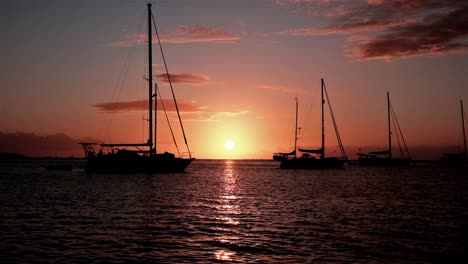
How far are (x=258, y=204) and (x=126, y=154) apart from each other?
143 ft

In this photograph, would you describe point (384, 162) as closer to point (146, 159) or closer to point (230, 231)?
point (146, 159)

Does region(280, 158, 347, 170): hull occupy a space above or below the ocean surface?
above

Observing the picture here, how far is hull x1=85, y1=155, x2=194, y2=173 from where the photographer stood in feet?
253

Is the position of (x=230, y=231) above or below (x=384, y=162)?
below

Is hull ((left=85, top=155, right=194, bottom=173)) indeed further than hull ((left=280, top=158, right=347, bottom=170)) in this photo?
No

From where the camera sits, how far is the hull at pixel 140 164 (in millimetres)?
77062

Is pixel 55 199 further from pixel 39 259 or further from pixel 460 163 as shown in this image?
pixel 460 163

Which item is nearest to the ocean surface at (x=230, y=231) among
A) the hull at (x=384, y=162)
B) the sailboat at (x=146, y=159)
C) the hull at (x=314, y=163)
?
the sailboat at (x=146, y=159)

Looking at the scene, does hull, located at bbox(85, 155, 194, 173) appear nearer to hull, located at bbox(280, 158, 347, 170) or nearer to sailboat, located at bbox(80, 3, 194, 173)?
sailboat, located at bbox(80, 3, 194, 173)

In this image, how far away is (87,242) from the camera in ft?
70.5

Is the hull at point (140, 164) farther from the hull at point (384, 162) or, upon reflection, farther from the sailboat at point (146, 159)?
the hull at point (384, 162)

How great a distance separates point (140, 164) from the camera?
7762 centimetres

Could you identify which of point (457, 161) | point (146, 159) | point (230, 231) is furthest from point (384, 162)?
point (230, 231)

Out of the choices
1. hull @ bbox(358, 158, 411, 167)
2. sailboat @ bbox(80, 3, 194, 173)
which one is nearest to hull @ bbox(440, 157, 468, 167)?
hull @ bbox(358, 158, 411, 167)
